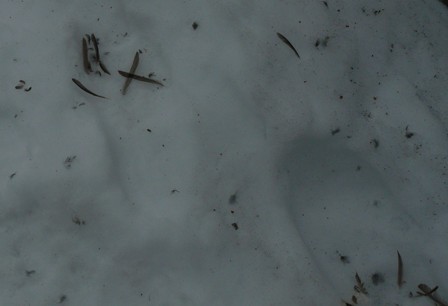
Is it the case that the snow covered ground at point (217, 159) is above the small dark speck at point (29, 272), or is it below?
above

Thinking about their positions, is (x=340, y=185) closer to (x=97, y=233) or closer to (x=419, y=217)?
(x=419, y=217)

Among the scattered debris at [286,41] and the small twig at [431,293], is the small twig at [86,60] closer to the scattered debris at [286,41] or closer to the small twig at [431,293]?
the scattered debris at [286,41]

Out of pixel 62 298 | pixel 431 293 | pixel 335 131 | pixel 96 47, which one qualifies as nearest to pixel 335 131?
pixel 335 131

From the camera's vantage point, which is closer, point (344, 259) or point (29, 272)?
point (29, 272)

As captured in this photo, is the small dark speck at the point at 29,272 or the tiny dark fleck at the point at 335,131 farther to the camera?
the tiny dark fleck at the point at 335,131

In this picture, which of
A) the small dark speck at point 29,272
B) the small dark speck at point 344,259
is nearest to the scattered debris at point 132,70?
the small dark speck at point 29,272

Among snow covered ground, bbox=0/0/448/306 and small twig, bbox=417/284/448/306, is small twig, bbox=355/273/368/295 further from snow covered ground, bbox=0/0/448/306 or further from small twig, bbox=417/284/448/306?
small twig, bbox=417/284/448/306

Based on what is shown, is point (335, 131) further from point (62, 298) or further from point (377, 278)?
point (62, 298)
